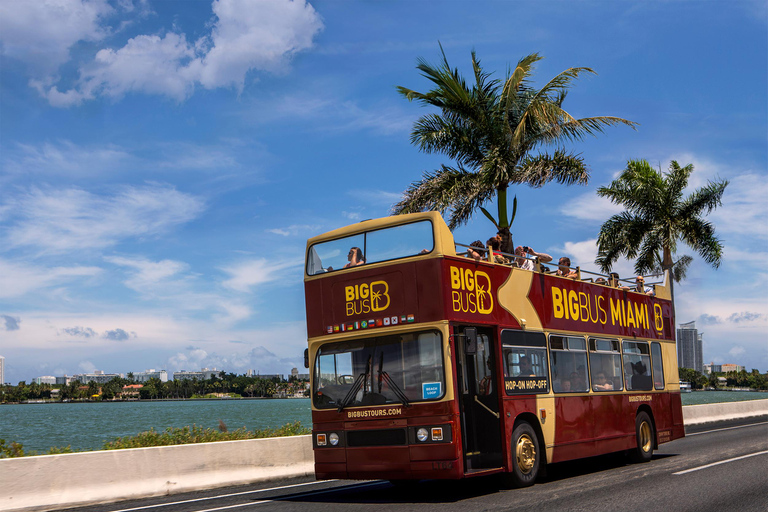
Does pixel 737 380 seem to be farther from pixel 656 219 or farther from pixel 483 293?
pixel 483 293

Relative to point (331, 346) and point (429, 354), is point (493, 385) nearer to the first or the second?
point (429, 354)

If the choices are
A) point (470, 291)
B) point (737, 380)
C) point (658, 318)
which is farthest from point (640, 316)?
point (737, 380)

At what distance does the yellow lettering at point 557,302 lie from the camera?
42.7 ft

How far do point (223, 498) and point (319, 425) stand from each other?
1.97 meters

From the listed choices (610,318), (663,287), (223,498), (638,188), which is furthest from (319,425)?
(638,188)

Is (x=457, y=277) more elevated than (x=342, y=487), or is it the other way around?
(x=457, y=277)

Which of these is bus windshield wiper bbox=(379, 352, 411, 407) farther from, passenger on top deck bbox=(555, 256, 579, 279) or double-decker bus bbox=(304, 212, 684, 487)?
passenger on top deck bbox=(555, 256, 579, 279)

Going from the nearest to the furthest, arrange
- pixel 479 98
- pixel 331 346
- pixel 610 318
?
1. pixel 331 346
2. pixel 610 318
3. pixel 479 98

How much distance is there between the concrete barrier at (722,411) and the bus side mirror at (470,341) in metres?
21.4

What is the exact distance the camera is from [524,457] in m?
11.5

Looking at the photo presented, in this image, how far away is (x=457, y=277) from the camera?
1059 cm

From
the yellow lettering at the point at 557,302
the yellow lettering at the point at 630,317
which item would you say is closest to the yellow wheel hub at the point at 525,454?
the yellow lettering at the point at 557,302

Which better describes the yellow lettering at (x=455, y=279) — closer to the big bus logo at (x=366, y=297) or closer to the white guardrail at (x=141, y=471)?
the big bus logo at (x=366, y=297)

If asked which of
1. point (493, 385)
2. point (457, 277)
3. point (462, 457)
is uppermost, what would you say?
point (457, 277)
